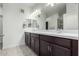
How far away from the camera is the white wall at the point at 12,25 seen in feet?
5.90

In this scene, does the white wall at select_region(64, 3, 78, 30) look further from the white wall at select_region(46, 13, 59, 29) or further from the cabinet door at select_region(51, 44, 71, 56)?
the cabinet door at select_region(51, 44, 71, 56)

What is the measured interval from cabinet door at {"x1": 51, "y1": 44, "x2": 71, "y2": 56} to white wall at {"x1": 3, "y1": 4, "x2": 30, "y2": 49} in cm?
80

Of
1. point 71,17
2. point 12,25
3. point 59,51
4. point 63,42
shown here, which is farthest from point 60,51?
point 12,25

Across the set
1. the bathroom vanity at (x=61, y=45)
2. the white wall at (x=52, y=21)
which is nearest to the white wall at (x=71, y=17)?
the white wall at (x=52, y=21)

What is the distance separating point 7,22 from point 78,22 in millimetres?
1353

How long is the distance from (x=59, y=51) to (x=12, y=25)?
106 centimetres

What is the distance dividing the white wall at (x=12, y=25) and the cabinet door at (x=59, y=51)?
0.80 metres

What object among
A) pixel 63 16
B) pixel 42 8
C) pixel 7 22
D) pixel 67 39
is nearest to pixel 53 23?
pixel 63 16

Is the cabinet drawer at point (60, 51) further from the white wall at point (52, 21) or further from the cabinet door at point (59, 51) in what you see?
the white wall at point (52, 21)

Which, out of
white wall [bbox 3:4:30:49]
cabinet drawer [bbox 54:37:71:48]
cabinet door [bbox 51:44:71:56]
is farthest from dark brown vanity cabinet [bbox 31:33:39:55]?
cabinet drawer [bbox 54:37:71:48]

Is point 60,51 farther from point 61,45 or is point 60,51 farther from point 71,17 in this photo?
point 71,17

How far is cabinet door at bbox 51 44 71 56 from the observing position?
1.20 metres

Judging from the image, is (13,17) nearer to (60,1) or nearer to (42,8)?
(42,8)

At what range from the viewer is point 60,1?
5.20 feet
